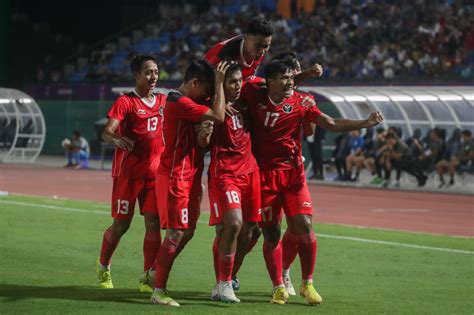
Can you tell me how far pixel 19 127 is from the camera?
4031cm

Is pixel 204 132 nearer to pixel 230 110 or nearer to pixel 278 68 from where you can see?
pixel 230 110

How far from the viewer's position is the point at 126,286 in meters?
10.7

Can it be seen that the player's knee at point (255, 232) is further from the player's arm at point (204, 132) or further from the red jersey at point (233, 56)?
the red jersey at point (233, 56)

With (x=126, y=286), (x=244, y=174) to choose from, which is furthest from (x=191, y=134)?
(x=126, y=286)

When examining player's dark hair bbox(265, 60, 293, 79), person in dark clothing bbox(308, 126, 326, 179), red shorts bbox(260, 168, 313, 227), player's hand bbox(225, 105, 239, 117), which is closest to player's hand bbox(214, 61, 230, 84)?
player's hand bbox(225, 105, 239, 117)

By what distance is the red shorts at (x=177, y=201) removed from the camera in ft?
30.3

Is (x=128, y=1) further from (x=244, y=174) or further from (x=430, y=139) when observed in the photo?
(x=244, y=174)

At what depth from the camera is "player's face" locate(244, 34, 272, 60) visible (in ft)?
31.3

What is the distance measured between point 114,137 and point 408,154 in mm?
19216

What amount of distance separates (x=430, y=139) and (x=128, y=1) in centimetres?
2738

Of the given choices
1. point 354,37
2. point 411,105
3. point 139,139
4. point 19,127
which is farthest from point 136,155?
point 19,127

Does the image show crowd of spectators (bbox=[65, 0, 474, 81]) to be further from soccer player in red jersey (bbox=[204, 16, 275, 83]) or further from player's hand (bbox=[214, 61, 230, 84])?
player's hand (bbox=[214, 61, 230, 84])

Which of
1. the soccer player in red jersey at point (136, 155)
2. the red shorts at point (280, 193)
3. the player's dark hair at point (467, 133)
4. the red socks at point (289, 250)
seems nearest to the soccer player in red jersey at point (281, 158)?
the red shorts at point (280, 193)

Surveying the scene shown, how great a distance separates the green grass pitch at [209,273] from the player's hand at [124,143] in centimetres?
134
